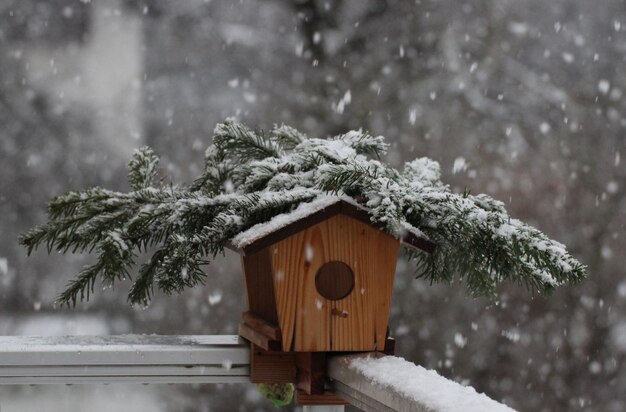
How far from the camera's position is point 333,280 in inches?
47.8

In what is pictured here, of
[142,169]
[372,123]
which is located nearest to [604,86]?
[372,123]

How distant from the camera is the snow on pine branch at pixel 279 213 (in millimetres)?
1130

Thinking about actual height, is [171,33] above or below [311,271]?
above

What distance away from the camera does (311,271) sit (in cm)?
121

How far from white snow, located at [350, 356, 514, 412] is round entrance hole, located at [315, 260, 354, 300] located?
0.13 metres

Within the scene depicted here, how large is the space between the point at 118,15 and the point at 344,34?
43.3 inches

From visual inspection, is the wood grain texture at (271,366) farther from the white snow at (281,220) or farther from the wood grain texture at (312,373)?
the white snow at (281,220)

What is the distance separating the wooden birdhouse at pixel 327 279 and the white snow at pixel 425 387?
0.09 metres

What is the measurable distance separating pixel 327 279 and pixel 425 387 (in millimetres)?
350

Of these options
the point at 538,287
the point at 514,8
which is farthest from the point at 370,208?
the point at 514,8

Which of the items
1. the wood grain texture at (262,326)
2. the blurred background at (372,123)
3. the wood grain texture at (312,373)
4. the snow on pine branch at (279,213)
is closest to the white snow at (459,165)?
the blurred background at (372,123)

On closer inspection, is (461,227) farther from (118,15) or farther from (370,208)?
(118,15)

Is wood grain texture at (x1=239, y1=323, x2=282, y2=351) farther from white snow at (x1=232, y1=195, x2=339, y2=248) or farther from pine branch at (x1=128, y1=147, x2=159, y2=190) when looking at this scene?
pine branch at (x1=128, y1=147, x2=159, y2=190)

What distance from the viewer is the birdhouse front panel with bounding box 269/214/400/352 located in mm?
1192
